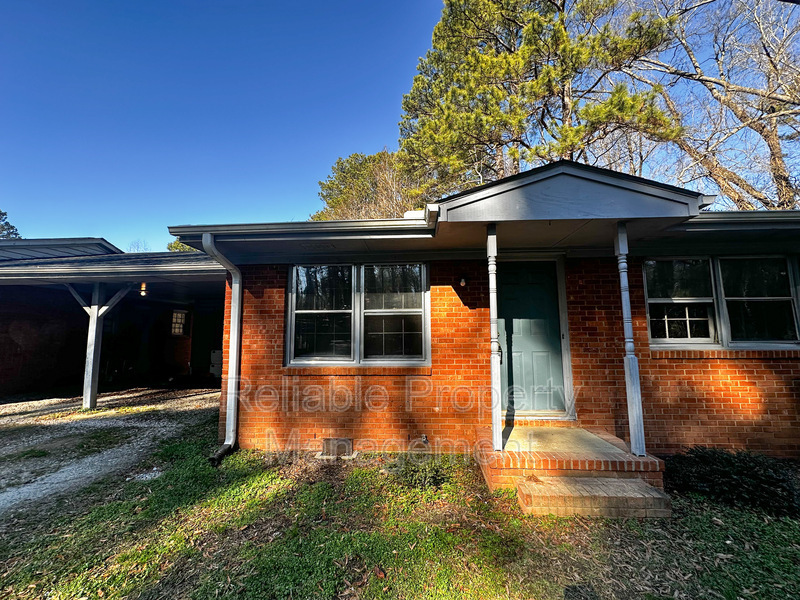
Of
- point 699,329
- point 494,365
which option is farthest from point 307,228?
point 699,329

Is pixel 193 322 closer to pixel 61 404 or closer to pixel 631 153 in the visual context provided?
pixel 61 404

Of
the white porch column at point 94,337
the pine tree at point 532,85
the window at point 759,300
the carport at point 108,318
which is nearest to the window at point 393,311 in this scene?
the carport at point 108,318

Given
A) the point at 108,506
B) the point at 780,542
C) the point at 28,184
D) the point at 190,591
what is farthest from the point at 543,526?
the point at 28,184

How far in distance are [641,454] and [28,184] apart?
2774 cm

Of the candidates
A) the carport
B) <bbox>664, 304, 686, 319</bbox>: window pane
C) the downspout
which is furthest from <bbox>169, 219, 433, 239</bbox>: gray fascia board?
<bbox>664, 304, 686, 319</bbox>: window pane

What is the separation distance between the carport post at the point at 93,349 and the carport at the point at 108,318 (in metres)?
0.02

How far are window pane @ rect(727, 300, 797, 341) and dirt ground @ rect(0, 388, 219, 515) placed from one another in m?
7.48

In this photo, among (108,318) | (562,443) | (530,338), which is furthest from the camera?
(108,318)

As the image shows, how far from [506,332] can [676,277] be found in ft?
7.67

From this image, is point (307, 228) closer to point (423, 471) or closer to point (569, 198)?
point (569, 198)

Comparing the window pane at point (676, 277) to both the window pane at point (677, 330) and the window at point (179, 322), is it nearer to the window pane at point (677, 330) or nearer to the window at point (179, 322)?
the window pane at point (677, 330)

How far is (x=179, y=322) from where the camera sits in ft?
41.3

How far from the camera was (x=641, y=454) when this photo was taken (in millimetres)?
3379

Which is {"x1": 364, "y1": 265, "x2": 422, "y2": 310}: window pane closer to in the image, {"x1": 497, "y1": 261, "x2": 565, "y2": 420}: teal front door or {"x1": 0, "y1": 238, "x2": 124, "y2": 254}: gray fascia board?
{"x1": 497, "y1": 261, "x2": 565, "y2": 420}: teal front door
